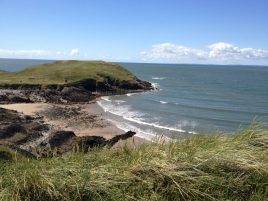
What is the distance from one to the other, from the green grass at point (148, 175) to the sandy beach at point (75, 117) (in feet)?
85.1

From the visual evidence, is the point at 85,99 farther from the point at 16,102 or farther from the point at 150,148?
the point at 150,148

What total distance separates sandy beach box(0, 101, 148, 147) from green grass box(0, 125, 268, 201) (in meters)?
25.9

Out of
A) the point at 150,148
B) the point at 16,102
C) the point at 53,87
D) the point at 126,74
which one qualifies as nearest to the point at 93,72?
the point at 126,74

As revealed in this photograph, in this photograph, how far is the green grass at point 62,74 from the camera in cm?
6912

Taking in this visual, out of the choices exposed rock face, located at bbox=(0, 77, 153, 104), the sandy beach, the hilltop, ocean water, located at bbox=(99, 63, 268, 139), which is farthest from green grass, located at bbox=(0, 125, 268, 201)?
→ the hilltop

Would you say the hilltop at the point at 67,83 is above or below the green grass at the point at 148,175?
below

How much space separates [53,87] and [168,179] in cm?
5891

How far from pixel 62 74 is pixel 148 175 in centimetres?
7143

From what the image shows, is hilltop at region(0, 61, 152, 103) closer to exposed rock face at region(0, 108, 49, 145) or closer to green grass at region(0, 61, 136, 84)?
green grass at region(0, 61, 136, 84)

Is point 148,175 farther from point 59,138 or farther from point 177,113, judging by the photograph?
point 177,113

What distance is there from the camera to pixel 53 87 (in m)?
64.0

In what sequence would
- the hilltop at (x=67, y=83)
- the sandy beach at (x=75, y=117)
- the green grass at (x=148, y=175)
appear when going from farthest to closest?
the hilltop at (x=67, y=83), the sandy beach at (x=75, y=117), the green grass at (x=148, y=175)

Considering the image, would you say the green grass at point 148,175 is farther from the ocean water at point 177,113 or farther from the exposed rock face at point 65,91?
the exposed rock face at point 65,91

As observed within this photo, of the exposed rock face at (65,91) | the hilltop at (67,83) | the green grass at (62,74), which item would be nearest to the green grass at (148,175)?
the exposed rock face at (65,91)
